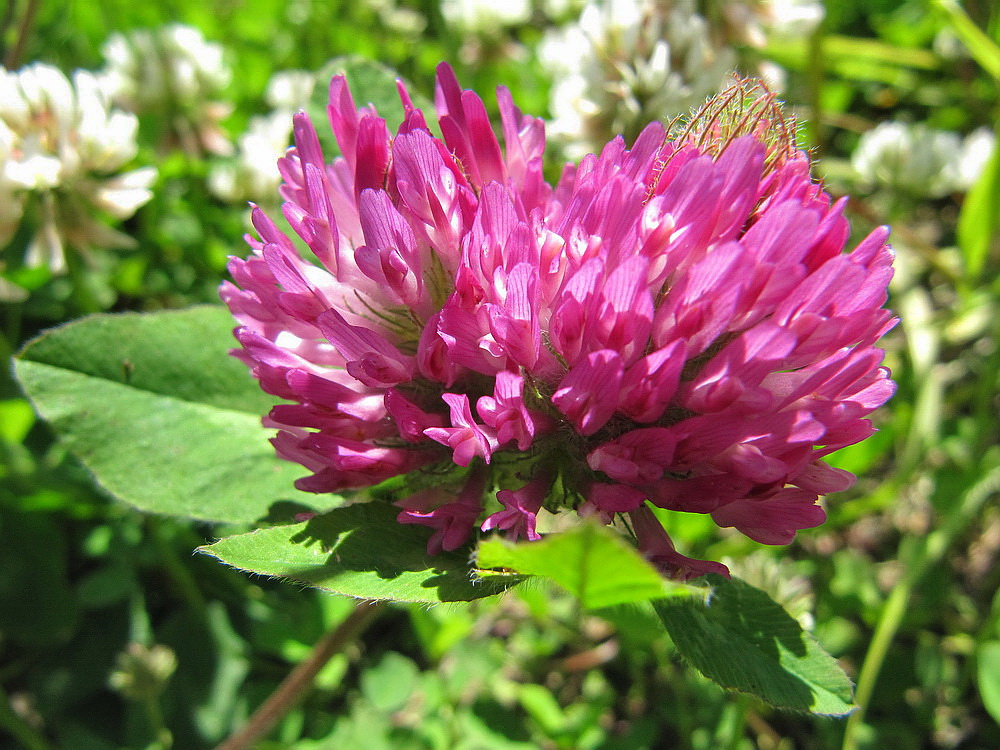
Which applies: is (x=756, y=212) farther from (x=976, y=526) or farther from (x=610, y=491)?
(x=976, y=526)

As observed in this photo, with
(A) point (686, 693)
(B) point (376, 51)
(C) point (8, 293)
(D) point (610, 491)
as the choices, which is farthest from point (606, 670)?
(B) point (376, 51)

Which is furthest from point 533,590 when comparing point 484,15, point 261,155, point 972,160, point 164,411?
point 484,15

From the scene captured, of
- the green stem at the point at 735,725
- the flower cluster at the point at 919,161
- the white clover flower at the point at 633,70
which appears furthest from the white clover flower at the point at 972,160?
the green stem at the point at 735,725

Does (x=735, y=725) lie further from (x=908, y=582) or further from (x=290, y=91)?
(x=290, y=91)

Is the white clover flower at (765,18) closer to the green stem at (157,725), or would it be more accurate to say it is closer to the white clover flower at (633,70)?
the white clover flower at (633,70)

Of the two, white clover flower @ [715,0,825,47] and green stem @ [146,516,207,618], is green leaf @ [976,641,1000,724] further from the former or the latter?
green stem @ [146,516,207,618]
